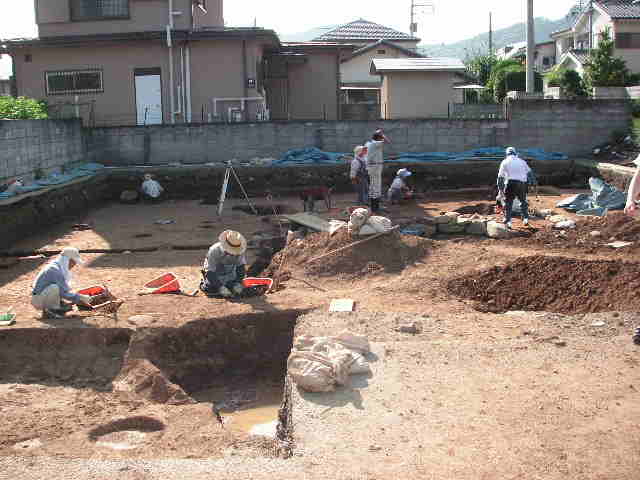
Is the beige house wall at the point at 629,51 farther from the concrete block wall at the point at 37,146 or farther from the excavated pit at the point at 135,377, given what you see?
the excavated pit at the point at 135,377

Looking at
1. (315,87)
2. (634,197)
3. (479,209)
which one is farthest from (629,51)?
(634,197)

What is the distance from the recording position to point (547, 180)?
834 inches

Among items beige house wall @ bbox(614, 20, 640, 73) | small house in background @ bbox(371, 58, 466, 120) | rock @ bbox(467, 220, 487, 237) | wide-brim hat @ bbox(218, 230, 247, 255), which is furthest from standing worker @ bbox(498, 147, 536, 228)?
beige house wall @ bbox(614, 20, 640, 73)

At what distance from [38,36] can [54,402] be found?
62.0ft

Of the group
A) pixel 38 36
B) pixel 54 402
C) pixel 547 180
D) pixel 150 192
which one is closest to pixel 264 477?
pixel 54 402

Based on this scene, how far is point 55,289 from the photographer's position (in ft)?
30.3

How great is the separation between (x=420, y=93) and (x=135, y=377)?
19.4 meters

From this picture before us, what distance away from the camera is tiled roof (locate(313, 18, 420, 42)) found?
46906 millimetres

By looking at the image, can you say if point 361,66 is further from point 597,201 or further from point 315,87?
point 597,201

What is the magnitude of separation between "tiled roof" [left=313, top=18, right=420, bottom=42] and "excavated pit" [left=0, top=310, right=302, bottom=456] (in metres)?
38.5

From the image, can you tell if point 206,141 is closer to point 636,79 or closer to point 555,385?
point 555,385

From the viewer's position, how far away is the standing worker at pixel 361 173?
666 inches

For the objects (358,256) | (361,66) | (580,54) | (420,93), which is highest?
(580,54)

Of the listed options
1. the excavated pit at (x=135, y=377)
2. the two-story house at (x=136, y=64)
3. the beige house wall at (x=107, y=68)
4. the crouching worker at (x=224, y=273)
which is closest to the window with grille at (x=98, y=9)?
the two-story house at (x=136, y=64)
